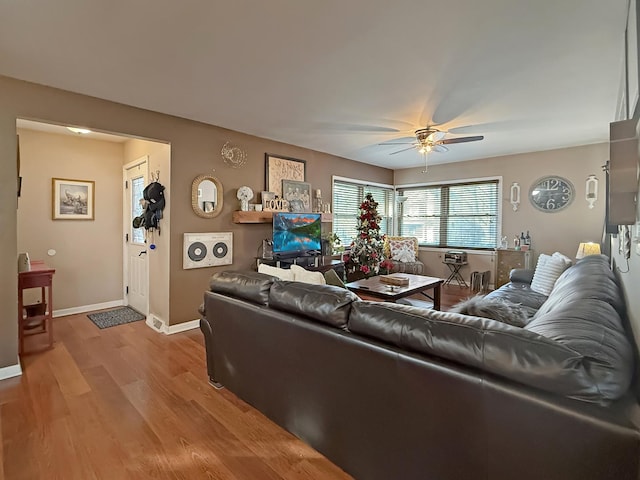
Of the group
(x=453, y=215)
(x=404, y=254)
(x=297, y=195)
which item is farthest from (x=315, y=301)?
(x=453, y=215)

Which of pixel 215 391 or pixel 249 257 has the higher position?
pixel 249 257

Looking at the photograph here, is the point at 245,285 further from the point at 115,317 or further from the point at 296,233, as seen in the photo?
the point at 115,317

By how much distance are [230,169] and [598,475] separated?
4358mm

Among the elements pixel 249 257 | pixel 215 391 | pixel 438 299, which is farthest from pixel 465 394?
pixel 249 257

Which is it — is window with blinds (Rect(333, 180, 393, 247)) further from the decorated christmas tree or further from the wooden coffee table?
the wooden coffee table

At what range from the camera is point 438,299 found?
4.39 metres

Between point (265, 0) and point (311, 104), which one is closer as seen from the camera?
point (265, 0)

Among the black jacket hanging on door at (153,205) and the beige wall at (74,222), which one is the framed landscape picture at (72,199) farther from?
the black jacket hanging on door at (153,205)

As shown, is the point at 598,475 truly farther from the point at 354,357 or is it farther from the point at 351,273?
the point at 351,273

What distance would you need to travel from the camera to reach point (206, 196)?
4.19 meters

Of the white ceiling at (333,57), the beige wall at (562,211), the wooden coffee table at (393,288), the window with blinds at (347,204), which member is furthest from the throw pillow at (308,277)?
the beige wall at (562,211)

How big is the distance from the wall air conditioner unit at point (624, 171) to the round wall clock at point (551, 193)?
15.3 ft

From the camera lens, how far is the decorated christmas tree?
5094 mm

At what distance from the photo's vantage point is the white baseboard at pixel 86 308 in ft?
14.9
